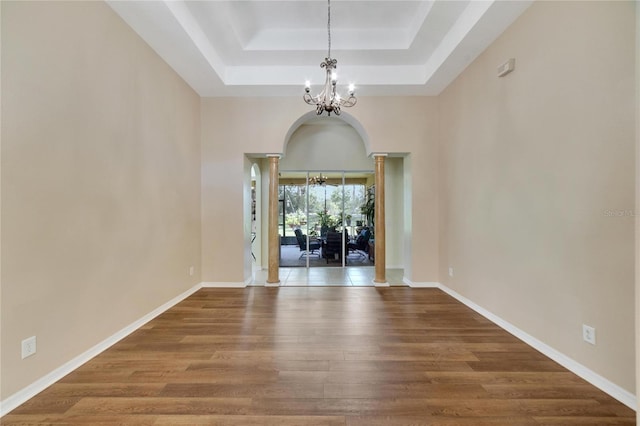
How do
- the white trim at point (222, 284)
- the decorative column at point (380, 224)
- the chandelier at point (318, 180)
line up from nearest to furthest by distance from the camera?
the white trim at point (222, 284) → the decorative column at point (380, 224) → the chandelier at point (318, 180)

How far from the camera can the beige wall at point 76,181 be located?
1.82m

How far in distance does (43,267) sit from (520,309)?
4.35 metres

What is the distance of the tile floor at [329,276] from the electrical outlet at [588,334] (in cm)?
294

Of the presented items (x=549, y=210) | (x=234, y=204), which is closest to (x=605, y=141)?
(x=549, y=210)

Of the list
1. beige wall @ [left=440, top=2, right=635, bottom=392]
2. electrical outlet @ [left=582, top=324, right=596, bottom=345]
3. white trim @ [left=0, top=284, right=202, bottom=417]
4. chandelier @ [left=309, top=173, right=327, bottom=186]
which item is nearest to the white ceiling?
beige wall @ [left=440, top=2, right=635, bottom=392]

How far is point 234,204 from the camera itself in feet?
15.8

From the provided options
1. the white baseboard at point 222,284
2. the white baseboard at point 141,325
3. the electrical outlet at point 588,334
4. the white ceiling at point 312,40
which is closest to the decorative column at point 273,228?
A: the white baseboard at point 222,284

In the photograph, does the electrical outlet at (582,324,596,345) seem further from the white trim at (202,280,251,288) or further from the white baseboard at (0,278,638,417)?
the white trim at (202,280,251,288)

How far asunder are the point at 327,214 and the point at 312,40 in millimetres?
3789

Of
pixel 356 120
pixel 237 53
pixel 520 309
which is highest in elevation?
pixel 237 53

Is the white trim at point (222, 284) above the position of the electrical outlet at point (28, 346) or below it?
below

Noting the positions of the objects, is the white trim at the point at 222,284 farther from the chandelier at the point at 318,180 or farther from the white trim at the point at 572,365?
the white trim at the point at 572,365

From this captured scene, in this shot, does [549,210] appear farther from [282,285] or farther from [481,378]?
[282,285]

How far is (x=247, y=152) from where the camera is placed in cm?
484
